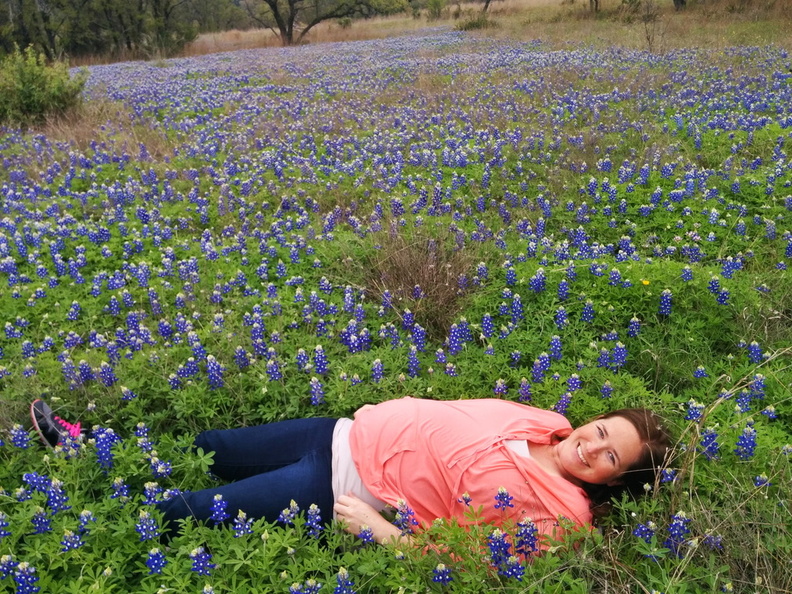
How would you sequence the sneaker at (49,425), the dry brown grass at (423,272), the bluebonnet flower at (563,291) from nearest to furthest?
1. the sneaker at (49,425)
2. the bluebonnet flower at (563,291)
3. the dry brown grass at (423,272)

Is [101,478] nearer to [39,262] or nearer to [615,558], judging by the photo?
[615,558]

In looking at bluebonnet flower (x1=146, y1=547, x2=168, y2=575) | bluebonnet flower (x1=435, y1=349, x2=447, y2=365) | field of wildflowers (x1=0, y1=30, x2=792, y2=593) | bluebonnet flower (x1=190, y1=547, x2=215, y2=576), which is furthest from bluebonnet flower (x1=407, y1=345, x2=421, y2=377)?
bluebonnet flower (x1=146, y1=547, x2=168, y2=575)

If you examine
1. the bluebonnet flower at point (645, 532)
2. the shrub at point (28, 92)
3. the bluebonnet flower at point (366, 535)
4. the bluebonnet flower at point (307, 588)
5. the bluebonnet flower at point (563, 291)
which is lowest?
the bluebonnet flower at point (645, 532)

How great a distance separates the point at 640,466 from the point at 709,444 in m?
0.45

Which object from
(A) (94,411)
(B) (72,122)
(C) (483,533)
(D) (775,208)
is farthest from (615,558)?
(B) (72,122)

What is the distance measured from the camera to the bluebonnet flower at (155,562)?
254cm

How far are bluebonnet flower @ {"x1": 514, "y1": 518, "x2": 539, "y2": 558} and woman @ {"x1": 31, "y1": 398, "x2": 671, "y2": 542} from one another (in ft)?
0.44

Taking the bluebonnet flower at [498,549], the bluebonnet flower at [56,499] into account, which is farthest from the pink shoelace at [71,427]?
the bluebonnet flower at [498,549]

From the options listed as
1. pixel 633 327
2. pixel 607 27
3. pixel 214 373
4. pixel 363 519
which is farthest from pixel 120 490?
pixel 607 27

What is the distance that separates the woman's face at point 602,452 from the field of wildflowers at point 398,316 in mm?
236

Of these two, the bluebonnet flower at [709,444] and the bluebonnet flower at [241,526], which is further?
the bluebonnet flower at [709,444]

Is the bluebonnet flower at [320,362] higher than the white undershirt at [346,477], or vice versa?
the bluebonnet flower at [320,362]

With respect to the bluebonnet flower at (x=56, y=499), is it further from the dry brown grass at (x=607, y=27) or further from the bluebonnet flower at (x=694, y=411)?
the dry brown grass at (x=607, y=27)

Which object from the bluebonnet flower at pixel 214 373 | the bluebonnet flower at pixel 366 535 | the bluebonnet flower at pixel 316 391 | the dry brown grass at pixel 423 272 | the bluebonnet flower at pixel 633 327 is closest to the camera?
the bluebonnet flower at pixel 366 535
